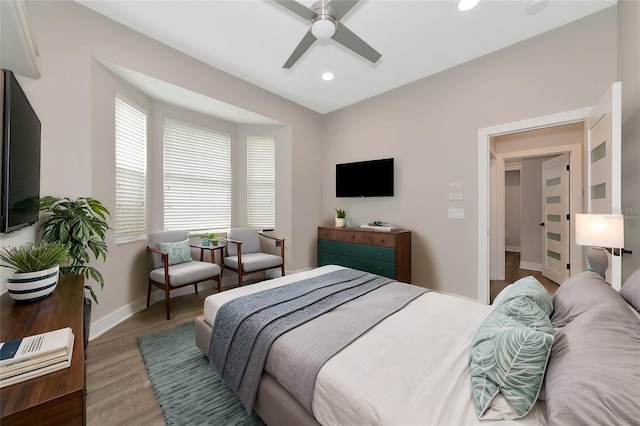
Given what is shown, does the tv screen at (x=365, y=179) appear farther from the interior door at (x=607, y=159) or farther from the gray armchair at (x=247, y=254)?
the interior door at (x=607, y=159)

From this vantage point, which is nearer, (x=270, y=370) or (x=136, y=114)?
(x=270, y=370)

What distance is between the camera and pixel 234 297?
188 centimetres

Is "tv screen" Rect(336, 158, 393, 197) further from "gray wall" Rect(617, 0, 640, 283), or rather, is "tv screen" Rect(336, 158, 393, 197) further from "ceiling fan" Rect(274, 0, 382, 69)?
"gray wall" Rect(617, 0, 640, 283)

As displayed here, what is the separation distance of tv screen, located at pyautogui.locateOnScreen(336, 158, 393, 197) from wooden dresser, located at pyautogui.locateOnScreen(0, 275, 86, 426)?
3510 mm

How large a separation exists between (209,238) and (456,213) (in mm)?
3433

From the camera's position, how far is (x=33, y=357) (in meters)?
0.73

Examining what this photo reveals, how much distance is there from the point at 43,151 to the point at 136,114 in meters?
1.24

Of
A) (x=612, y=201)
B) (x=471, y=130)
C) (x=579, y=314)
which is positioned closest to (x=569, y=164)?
(x=471, y=130)

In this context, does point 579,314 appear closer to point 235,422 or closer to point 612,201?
point 612,201

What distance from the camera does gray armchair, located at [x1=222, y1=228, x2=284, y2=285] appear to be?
338 cm

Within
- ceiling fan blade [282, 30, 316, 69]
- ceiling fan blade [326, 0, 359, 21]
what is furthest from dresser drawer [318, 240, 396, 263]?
ceiling fan blade [326, 0, 359, 21]

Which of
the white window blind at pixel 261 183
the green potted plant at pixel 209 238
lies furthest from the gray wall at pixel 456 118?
the green potted plant at pixel 209 238

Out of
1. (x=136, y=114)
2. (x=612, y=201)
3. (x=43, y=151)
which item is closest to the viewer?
(x=612, y=201)

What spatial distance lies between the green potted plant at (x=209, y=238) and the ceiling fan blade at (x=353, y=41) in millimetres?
2890
